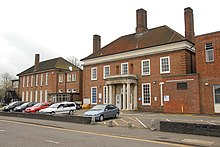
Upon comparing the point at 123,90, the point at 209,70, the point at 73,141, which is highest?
the point at 209,70

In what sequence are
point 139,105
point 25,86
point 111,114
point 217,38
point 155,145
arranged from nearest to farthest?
1. point 155,145
2. point 111,114
3. point 217,38
4. point 139,105
5. point 25,86

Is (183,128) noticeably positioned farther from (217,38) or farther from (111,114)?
(217,38)

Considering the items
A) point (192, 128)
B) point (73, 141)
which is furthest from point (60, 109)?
point (192, 128)

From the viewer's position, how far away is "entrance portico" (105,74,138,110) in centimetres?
3328

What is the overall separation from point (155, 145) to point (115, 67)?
28.2 meters

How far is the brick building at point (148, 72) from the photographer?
2723 centimetres

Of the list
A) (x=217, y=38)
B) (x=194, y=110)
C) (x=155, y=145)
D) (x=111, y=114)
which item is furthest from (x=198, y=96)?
(x=155, y=145)

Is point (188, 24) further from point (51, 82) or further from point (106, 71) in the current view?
point (51, 82)

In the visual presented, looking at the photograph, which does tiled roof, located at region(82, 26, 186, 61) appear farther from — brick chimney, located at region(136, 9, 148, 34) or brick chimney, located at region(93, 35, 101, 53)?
brick chimney, located at region(93, 35, 101, 53)

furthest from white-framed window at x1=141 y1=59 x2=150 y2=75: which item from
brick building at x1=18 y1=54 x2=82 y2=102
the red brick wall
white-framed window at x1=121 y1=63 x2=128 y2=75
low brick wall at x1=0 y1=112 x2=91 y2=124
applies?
brick building at x1=18 y1=54 x2=82 y2=102

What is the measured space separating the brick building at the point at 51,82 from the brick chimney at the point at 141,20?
15.4m

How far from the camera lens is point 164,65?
32125mm

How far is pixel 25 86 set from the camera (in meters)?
61.7

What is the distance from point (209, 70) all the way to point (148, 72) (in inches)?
380
